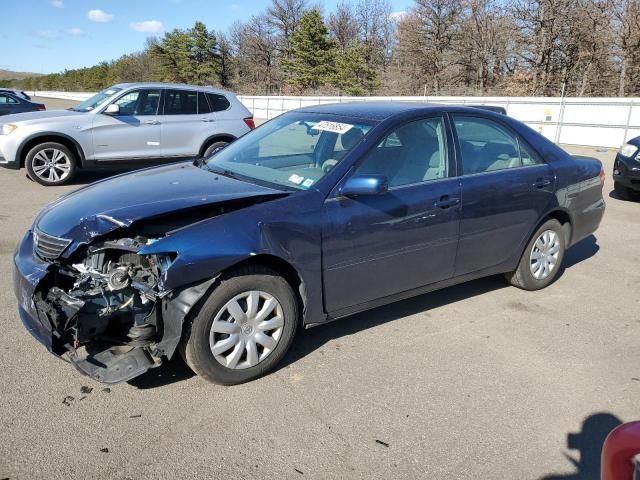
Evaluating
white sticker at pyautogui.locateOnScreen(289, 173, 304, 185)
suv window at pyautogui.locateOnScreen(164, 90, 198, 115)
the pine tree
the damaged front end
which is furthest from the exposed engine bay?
the pine tree

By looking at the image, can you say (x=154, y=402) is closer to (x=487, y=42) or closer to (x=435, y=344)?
(x=435, y=344)

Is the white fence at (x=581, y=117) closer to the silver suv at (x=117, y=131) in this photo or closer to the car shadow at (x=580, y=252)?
the silver suv at (x=117, y=131)

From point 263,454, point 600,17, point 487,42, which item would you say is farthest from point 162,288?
point 487,42

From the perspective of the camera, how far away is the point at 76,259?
3.29 metres

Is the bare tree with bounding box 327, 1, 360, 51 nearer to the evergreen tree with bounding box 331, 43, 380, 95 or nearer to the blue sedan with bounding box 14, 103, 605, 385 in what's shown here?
the evergreen tree with bounding box 331, 43, 380, 95

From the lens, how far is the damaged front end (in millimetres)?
2953

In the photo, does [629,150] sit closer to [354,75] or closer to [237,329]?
[237,329]

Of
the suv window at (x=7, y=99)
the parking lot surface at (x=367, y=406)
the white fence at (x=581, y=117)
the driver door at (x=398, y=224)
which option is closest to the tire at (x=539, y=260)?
the parking lot surface at (x=367, y=406)

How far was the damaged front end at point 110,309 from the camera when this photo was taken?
295 cm

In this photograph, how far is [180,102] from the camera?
1007cm

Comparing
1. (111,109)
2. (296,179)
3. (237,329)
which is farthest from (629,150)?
(111,109)

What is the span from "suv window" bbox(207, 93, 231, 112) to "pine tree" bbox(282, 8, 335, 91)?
42.2 m

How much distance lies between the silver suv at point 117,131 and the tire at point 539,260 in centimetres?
558

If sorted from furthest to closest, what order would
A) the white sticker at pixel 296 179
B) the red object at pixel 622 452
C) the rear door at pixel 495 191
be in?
1. the rear door at pixel 495 191
2. the white sticker at pixel 296 179
3. the red object at pixel 622 452
